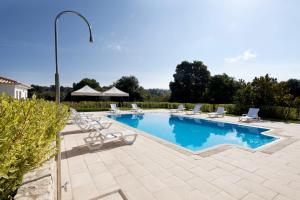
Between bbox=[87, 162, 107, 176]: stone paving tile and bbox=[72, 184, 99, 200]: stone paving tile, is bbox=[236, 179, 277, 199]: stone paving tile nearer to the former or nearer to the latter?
bbox=[72, 184, 99, 200]: stone paving tile

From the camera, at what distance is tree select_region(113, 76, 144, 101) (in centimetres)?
3722

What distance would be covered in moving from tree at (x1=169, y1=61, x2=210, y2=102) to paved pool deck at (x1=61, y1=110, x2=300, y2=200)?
28.2m

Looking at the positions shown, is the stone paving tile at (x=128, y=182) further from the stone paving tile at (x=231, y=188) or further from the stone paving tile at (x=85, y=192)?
the stone paving tile at (x=231, y=188)

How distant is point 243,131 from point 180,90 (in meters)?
24.3

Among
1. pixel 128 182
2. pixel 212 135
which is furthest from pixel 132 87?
pixel 128 182

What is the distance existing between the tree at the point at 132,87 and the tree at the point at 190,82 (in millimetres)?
7749

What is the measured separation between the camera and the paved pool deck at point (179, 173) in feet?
9.75

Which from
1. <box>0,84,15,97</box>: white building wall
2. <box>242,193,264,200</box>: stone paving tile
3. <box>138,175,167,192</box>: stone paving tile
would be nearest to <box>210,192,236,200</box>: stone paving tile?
<box>242,193,264,200</box>: stone paving tile

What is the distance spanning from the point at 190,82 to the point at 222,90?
255 inches

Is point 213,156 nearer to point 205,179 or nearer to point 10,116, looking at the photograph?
point 205,179

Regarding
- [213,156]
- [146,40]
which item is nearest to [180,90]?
[146,40]

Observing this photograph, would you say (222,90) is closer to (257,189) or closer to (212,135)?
(212,135)

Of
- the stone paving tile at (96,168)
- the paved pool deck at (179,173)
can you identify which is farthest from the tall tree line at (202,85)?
the stone paving tile at (96,168)

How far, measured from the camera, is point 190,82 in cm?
3369
